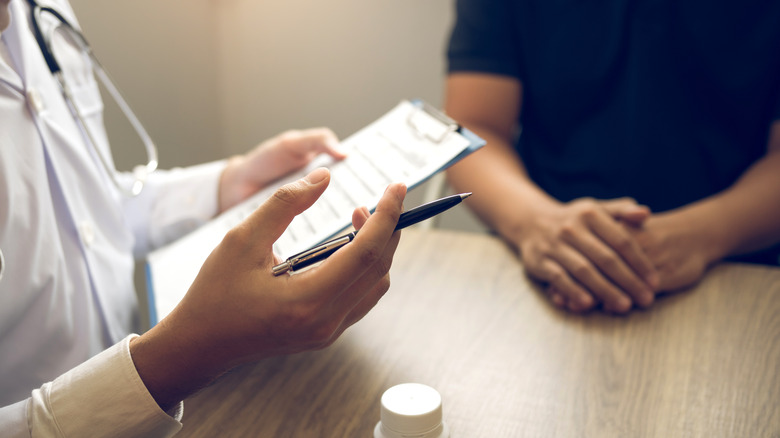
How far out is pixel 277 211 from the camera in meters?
0.42

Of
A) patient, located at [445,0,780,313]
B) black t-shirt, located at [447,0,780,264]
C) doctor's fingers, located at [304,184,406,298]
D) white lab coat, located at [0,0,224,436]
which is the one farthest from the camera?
black t-shirt, located at [447,0,780,264]

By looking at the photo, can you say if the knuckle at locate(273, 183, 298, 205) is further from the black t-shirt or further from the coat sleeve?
the black t-shirt

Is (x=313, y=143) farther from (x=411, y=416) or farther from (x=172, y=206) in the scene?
(x=411, y=416)

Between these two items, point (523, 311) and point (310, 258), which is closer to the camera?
point (310, 258)

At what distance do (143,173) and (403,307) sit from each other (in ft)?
1.32

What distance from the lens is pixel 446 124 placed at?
638 millimetres

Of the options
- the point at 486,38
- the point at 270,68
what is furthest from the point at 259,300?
the point at 270,68

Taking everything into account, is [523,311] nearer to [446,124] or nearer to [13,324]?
[446,124]

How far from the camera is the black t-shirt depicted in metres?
0.92

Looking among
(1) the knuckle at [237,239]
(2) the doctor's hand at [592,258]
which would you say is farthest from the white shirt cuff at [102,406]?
(2) the doctor's hand at [592,258]

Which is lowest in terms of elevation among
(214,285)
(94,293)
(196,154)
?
(196,154)

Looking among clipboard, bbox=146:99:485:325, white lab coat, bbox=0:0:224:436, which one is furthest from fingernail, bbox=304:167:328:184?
white lab coat, bbox=0:0:224:436

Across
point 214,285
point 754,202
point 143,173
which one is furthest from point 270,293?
point 754,202

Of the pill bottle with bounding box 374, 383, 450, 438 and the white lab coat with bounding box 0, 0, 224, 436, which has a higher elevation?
the white lab coat with bounding box 0, 0, 224, 436
